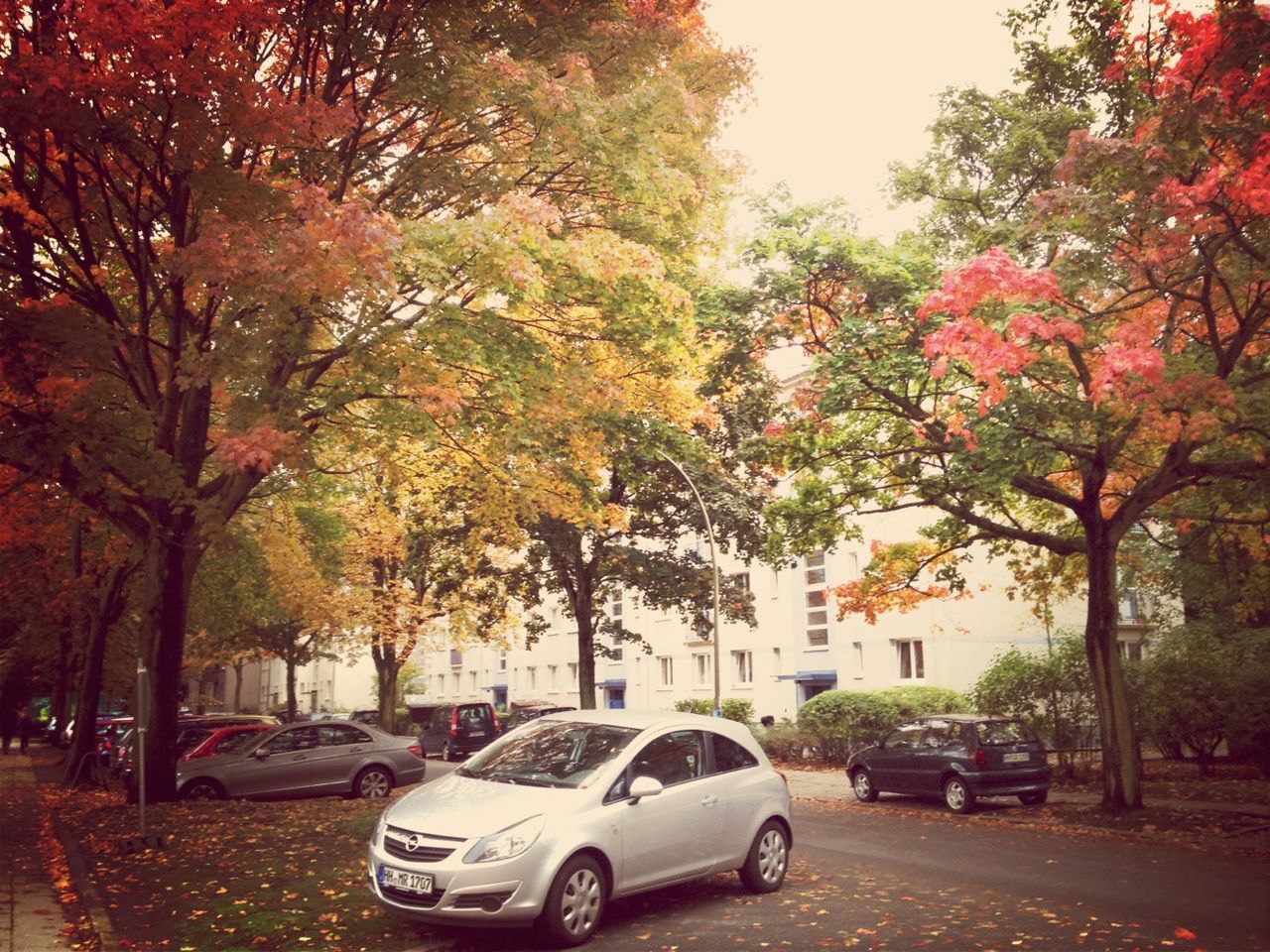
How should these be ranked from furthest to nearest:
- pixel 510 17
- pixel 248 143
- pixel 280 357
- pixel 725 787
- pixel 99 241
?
1. pixel 99 241
2. pixel 280 357
3. pixel 510 17
4. pixel 248 143
5. pixel 725 787

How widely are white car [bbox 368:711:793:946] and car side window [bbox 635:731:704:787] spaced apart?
0.01 m

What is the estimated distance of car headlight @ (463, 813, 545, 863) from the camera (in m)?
7.17

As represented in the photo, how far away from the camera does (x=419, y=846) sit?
7.41 metres

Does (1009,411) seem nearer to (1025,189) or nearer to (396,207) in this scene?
(1025,189)

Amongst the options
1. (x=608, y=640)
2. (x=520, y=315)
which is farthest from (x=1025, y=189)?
(x=608, y=640)

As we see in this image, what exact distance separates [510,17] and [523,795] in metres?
9.37

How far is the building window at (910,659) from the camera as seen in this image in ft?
120

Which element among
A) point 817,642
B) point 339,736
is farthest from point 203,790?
point 817,642

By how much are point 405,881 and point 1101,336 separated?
446 inches

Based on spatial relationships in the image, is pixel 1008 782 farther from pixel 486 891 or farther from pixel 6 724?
pixel 6 724

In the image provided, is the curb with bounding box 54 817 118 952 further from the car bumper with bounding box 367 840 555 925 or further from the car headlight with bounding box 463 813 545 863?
the car headlight with bounding box 463 813 545 863

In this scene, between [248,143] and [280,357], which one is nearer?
[248,143]

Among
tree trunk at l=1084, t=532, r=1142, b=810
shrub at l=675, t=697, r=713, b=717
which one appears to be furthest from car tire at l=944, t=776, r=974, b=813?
shrub at l=675, t=697, r=713, b=717

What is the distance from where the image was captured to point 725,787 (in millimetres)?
9047
